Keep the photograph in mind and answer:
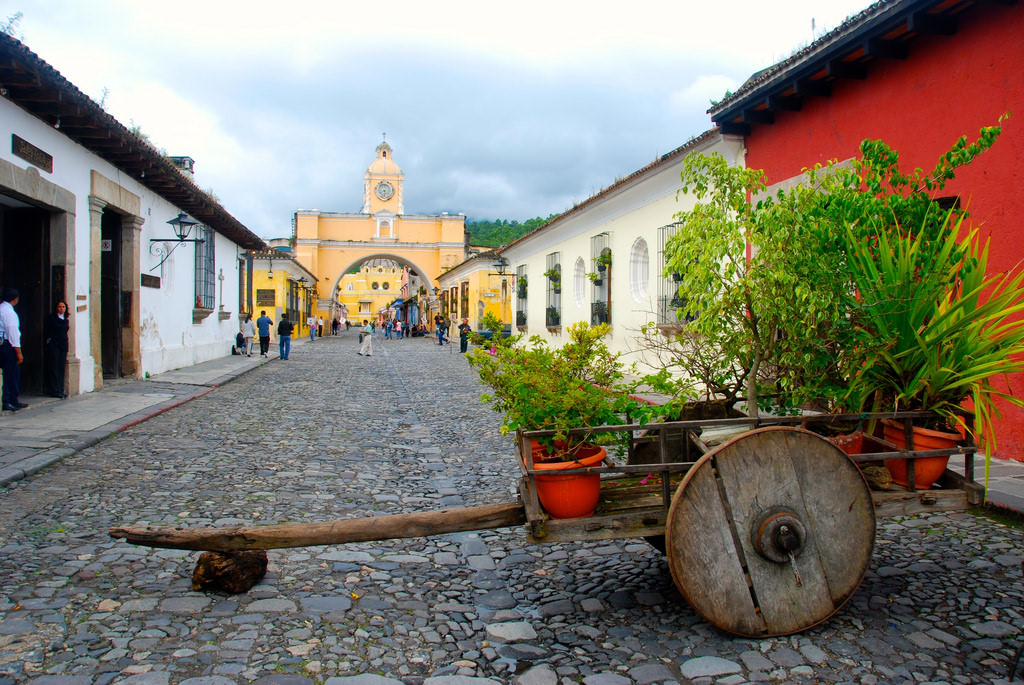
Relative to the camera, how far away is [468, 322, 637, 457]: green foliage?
118 inches

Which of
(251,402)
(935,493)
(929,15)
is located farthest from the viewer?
(251,402)

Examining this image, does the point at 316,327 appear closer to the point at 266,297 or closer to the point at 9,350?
the point at 266,297

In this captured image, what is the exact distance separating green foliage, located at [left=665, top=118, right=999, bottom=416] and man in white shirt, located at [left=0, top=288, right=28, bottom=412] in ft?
24.6

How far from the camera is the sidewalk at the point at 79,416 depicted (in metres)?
5.90

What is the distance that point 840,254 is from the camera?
140 inches

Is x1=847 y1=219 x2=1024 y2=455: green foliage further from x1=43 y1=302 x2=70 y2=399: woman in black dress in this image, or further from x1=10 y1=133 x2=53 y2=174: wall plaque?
x1=43 y1=302 x2=70 y2=399: woman in black dress

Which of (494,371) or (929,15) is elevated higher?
(929,15)

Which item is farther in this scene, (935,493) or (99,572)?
(99,572)

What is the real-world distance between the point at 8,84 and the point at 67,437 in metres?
3.92

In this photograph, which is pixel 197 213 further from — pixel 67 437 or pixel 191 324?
pixel 67 437

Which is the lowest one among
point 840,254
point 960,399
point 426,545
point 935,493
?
point 426,545

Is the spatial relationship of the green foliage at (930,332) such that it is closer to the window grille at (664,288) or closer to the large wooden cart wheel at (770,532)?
the large wooden cart wheel at (770,532)

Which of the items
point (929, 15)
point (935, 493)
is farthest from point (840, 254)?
point (929, 15)

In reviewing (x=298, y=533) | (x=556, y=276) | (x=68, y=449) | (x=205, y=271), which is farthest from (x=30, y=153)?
(x=556, y=276)
